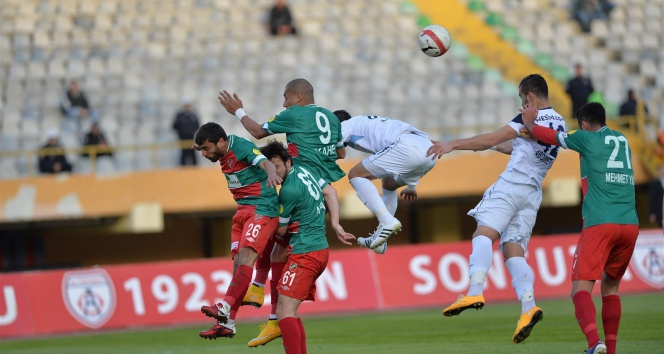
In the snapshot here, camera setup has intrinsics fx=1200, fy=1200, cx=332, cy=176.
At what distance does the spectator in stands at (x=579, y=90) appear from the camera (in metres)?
24.9

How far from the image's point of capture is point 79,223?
2492 centimetres

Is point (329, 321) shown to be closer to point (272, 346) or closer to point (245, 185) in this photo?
point (272, 346)

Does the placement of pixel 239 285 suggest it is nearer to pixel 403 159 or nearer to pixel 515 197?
pixel 403 159

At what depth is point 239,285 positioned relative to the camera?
36.3 feet

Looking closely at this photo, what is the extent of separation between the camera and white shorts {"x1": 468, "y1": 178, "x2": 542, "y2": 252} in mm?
11383

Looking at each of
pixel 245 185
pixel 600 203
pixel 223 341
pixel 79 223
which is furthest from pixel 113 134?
pixel 600 203

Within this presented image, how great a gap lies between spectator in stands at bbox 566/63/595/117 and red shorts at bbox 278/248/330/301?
1560 cm

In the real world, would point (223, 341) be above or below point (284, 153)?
below

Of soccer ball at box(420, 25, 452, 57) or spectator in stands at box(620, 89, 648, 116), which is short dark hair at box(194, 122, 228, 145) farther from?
spectator in stands at box(620, 89, 648, 116)

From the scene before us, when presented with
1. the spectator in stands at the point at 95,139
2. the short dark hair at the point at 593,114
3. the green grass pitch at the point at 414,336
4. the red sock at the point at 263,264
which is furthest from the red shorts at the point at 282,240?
the spectator in stands at the point at 95,139

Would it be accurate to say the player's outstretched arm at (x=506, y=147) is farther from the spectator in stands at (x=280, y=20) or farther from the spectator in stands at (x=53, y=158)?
the spectator in stands at (x=280, y=20)

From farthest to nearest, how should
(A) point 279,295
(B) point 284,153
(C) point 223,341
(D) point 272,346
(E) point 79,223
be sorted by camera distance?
(E) point 79,223
(C) point 223,341
(D) point 272,346
(B) point 284,153
(A) point 279,295

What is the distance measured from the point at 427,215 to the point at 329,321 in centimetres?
845

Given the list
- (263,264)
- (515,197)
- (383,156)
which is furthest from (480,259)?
(263,264)
